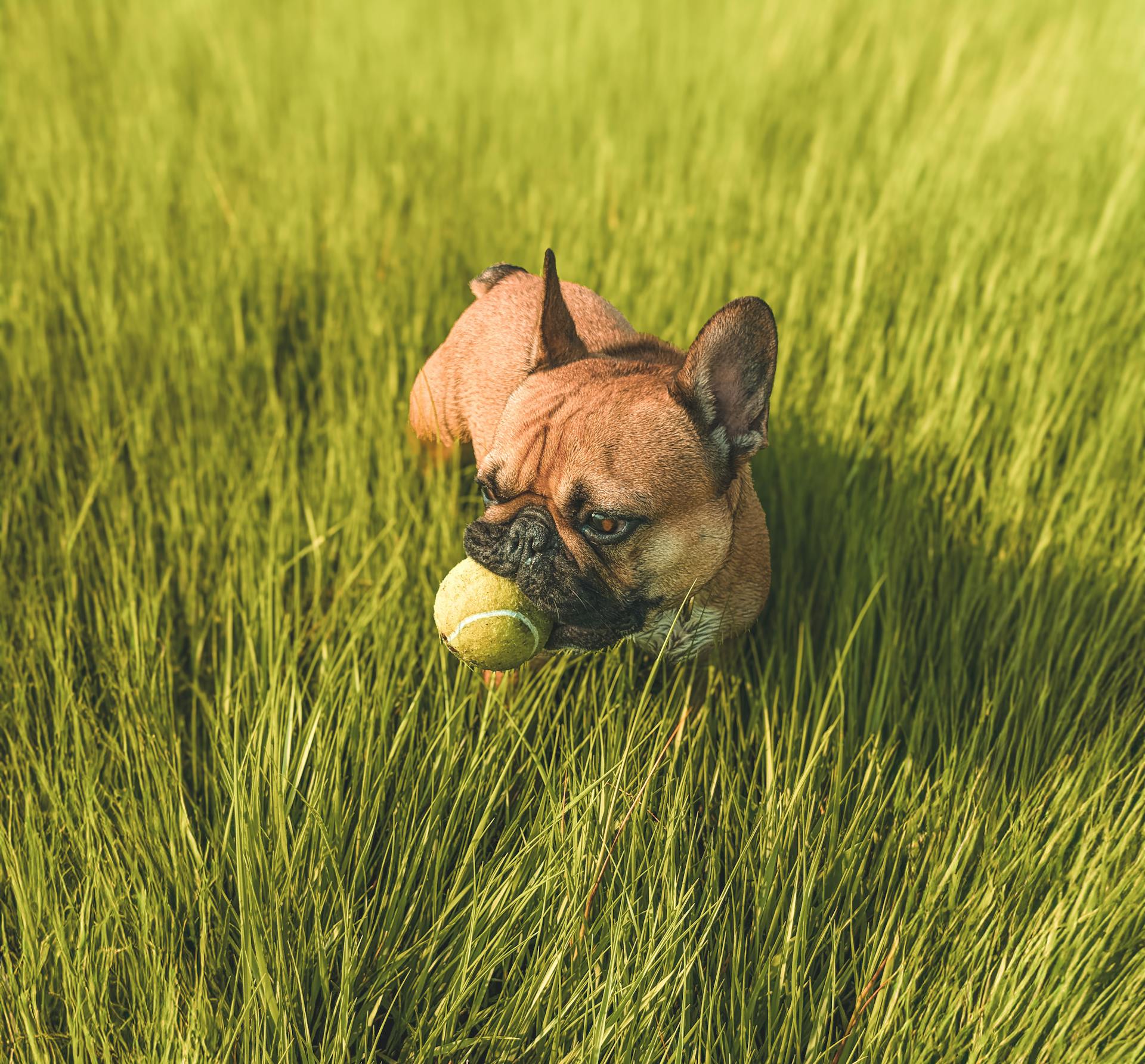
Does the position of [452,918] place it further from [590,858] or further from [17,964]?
[17,964]

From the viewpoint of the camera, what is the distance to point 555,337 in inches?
101

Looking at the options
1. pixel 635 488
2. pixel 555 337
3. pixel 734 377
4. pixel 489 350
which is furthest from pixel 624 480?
pixel 489 350

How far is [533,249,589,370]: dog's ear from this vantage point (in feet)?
8.14

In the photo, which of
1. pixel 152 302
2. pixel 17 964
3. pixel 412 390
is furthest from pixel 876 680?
pixel 152 302

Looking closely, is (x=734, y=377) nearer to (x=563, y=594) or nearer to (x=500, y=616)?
(x=563, y=594)

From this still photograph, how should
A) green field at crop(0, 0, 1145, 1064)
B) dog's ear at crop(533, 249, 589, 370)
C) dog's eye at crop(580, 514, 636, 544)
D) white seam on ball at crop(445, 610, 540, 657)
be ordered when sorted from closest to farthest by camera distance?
green field at crop(0, 0, 1145, 1064), white seam on ball at crop(445, 610, 540, 657), dog's eye at crop(580, 514, 636, 544), dog's ear at crop(533, 249, 589, 370)

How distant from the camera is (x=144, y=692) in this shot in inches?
95.7

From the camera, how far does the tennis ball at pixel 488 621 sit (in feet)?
6.95

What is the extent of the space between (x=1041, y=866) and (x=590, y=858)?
1.03 meters

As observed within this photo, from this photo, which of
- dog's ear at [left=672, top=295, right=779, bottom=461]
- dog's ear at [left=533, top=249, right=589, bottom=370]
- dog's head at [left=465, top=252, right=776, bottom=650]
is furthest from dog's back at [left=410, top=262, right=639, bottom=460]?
dog's ear at [left=672, top=295, right=779, bottom=461]

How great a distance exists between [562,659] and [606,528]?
1.58ft

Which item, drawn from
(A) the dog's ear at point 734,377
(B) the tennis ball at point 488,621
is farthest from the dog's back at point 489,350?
(B) the tennis ball at point 488,621

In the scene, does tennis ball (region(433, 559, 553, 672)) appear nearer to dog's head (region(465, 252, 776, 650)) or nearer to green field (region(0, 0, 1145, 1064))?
dog's head (region(465, 252, 776, 650))

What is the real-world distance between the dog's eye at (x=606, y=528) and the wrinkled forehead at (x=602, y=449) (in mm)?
43
